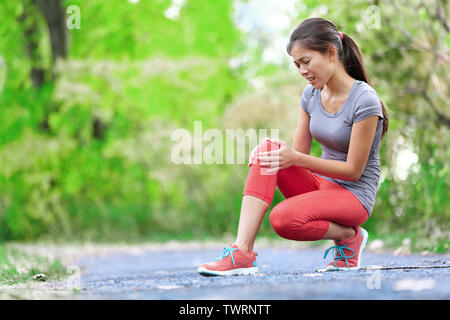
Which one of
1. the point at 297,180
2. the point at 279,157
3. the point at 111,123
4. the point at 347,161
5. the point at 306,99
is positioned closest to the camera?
the point at 279,157

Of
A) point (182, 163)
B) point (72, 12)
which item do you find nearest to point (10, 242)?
point (182, 163)

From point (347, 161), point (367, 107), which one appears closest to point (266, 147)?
point (347, 161)

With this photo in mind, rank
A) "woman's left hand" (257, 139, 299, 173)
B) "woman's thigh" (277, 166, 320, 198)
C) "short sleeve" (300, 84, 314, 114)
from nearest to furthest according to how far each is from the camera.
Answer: "woman's left hand" (257, 139, 299, 173)
"woman's thigh" (277, 166, 320, 198)
"short sleeve" (300, 84, 314, 114)

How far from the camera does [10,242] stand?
31.0 feet

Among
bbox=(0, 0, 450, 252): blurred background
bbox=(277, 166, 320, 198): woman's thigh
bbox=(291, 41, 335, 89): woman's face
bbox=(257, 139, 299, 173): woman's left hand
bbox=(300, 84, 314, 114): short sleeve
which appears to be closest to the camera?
bbox=(257, 139, 299, 173): woman's left hand

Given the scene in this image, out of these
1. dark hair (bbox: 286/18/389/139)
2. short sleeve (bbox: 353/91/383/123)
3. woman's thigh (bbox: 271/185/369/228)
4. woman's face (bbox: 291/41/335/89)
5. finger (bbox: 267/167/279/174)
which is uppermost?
dark hair (bbox: 286/18/389/139)

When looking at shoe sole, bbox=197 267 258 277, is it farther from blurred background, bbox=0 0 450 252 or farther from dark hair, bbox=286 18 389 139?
blurred background, bbox=0 0 450 252

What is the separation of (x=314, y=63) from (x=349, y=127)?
320 millimetres

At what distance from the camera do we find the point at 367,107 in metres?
2.56

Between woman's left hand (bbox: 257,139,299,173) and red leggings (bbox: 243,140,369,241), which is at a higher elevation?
woman's left hand (bbox: 257,139,299,173)

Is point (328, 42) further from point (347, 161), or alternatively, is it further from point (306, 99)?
point (347, 161)

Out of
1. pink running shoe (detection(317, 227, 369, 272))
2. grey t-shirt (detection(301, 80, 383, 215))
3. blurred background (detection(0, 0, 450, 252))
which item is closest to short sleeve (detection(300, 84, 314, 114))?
grey t-shirt (detection(301, 80, 383, 215))

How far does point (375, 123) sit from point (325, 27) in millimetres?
469

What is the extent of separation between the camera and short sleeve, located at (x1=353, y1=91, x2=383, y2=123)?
2.55 meters
